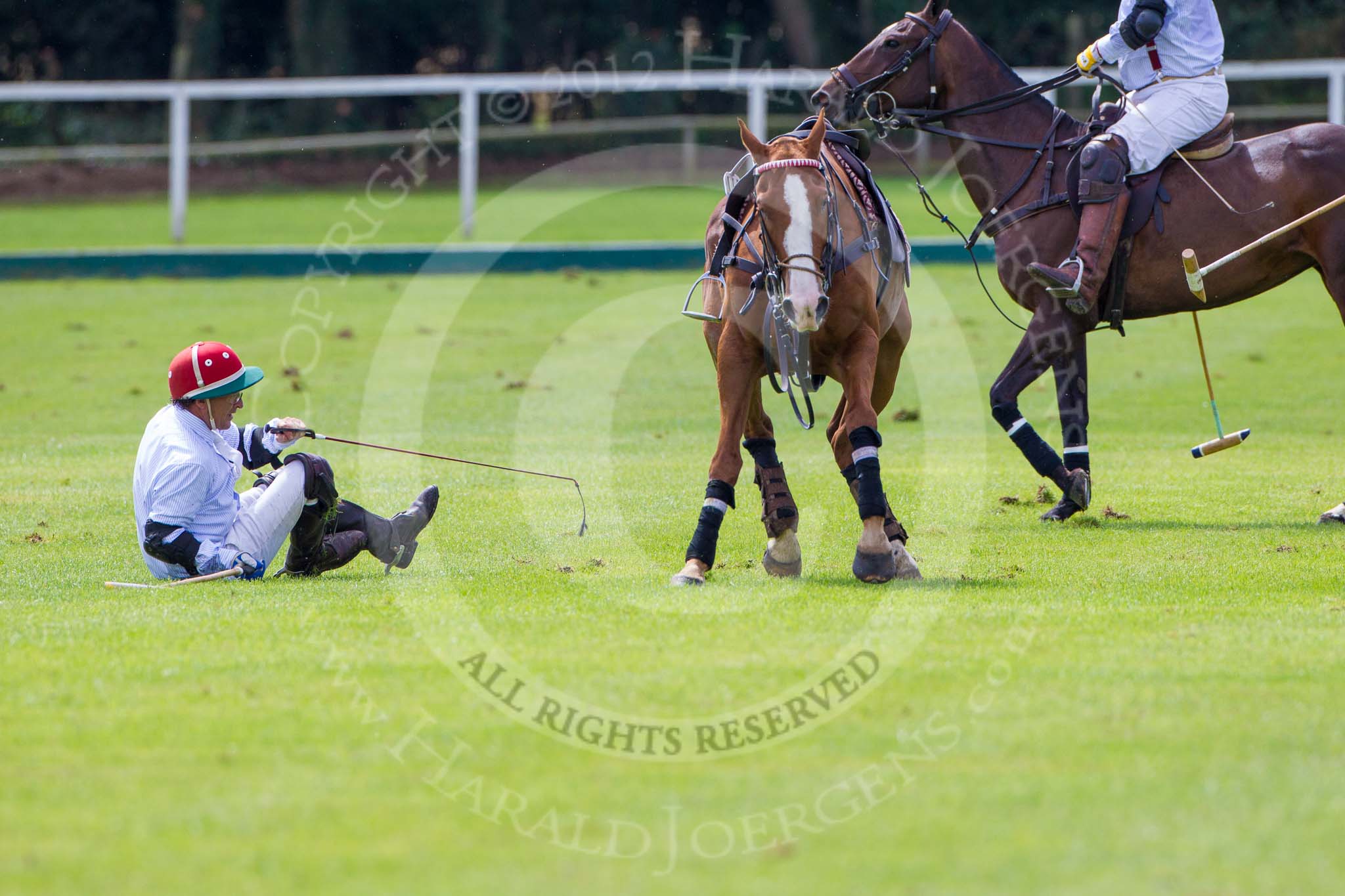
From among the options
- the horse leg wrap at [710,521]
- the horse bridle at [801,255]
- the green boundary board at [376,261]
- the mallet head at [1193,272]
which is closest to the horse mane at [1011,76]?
the mallet head at [1193,272]

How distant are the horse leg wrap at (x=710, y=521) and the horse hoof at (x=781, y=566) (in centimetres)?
55

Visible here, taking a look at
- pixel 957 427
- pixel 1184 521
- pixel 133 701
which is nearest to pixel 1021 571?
pixel 1184 521

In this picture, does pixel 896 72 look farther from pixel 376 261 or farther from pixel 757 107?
pixel 376 261

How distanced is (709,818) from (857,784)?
0.50m

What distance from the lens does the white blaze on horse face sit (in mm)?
6629

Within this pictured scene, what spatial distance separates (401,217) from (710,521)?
2280cm

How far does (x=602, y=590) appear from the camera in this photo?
739 cm

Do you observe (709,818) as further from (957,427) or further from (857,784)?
(957,427)

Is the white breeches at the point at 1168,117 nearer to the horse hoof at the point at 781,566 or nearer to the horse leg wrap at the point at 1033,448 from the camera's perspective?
the horse leg wrap at the point at 1033,448

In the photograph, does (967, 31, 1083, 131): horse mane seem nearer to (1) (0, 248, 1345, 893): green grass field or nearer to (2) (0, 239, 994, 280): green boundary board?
(1) (0, 248, 1345, 893): green grass field

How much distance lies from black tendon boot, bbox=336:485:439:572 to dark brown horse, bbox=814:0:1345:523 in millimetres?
3448

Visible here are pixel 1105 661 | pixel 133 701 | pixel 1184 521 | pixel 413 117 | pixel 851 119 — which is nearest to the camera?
pixel 133 701

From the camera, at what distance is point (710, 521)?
7.21 m

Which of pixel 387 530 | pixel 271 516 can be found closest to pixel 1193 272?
pixel 387 530
